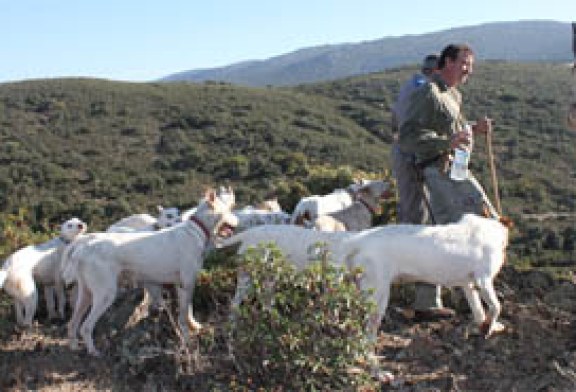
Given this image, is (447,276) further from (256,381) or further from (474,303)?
(256,381)

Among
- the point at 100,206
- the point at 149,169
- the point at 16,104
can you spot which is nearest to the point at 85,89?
the point at 16,104

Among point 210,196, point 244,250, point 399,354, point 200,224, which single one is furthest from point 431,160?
point 200,224

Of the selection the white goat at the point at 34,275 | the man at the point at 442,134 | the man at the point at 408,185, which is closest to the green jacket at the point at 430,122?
the man at the point at 442,134

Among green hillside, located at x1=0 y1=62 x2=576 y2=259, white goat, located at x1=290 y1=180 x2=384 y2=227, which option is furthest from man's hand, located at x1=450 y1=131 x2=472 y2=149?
green hillside, located at x1=0 y1=62 x2=576 y2=259

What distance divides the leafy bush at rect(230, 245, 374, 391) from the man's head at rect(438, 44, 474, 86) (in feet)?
7.47

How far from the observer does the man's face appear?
6.47 m

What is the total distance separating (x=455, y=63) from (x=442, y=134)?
0.63m

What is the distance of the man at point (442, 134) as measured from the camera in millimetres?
6473

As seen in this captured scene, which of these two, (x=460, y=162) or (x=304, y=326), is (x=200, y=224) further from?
→ (x=460, y=162)

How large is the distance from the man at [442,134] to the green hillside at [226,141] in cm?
1597

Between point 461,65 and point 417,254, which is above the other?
point 461,65

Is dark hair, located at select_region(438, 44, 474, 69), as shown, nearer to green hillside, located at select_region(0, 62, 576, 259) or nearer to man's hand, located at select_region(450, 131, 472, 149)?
man's hand, located at select_region(450, 131, 472, 149)

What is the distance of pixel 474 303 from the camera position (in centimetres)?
639

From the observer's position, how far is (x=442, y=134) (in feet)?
21.8
